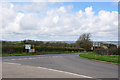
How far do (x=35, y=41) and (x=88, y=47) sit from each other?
3370 centimetres

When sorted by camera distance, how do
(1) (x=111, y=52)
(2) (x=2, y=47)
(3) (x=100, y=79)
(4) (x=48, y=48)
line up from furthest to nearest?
1. (4) (x=48, y=48)
2. (2) (x=2, y=47)
3. (1) (x=111, y=52)
4. (3) (x=100, y=79)

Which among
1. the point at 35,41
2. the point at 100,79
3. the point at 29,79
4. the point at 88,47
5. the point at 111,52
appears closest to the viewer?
the point at 29,79

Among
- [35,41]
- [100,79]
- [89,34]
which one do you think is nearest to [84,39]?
[89,34]

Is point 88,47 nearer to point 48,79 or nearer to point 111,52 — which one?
point 111,52

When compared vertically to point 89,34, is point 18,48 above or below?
below

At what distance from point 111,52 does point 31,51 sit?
16960 millimetres

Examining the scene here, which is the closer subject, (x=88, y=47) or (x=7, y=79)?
(x=7, y=79)

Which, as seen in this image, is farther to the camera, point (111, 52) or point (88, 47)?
point (88, 47)

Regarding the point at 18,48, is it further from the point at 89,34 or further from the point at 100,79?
the point at 89,34

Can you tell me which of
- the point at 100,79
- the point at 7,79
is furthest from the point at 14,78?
the point at 100,79

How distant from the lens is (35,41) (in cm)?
5234

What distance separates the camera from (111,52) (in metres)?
28.2

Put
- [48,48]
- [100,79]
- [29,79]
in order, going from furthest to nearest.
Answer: [48,48] → [100,79] → [29,79]

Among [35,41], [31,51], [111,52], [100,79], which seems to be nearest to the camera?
[100,79]
